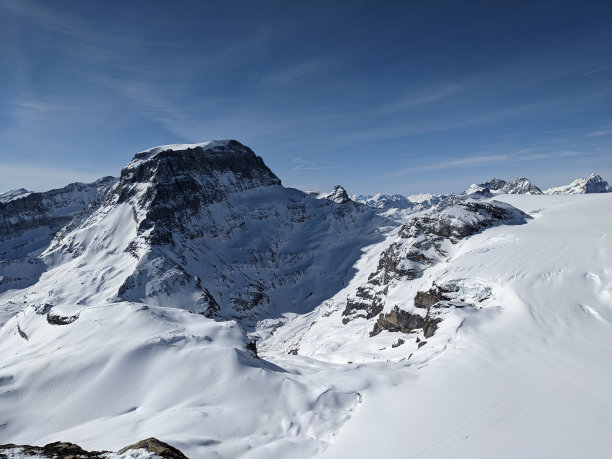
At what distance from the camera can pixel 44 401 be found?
34125mm

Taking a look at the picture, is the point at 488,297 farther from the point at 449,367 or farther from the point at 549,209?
the point at 549,209

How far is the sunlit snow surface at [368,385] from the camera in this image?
2162 centimetres

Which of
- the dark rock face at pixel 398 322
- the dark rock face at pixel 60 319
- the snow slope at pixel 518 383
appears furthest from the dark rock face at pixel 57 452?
the dark rock face at pixel 398 322

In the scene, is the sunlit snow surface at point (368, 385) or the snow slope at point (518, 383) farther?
the sunlit snow surface at point (368, 385)

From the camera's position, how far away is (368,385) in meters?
29.9

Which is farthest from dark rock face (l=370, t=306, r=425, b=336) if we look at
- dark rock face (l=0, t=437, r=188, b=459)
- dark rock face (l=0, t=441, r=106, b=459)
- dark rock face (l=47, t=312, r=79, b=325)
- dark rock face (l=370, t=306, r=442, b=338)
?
dark rock face (l=47, t=312, r=79, b=325)

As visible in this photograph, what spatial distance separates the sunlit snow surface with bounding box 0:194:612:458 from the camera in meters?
21.6

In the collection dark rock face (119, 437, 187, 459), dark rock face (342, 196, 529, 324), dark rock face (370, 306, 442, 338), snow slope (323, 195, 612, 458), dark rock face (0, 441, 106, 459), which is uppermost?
dark rock face (342, 196, 529, 324)

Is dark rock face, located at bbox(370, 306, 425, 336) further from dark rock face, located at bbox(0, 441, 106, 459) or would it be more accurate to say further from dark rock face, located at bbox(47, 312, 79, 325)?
dark rock face, located at bbox(47, 312, 79, 325)

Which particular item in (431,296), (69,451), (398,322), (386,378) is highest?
(431,296)

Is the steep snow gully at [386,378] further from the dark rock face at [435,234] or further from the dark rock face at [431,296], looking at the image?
the dark rock face at [435,234]

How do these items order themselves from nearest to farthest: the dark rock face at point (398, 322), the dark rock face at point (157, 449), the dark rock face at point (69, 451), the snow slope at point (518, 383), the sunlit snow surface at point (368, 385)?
the dark rock face at point (69, 451)
the dark rock face at point (157, 449)
the snow slope at point (518, 383)
the sunlit snow surface at point (368, 385)
the dark rock face at point (398, 322)

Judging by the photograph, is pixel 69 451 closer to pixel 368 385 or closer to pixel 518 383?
pixel 368 385

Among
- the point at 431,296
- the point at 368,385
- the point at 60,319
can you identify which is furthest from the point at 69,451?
the point at 431,296
